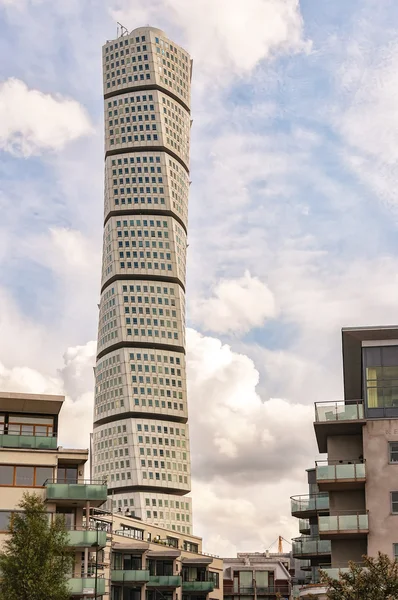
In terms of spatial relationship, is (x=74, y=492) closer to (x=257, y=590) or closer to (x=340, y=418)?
(x=340, y=418)

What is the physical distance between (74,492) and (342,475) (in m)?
15.8

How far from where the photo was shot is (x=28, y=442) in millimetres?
61062

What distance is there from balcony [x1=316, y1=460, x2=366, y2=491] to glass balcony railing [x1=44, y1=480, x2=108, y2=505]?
43.7 ft

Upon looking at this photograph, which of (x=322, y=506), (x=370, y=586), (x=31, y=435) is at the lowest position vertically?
(x=370, y=586)

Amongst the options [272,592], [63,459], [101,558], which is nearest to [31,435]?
[63,459]

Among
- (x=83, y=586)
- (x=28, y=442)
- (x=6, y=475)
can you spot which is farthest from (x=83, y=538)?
(x=28, y=442)

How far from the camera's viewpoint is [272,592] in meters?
144

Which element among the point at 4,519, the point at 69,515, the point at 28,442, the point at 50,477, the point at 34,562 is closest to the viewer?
the point at 34,562

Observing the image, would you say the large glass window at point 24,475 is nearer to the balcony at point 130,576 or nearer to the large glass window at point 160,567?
the balcony at point 130,576

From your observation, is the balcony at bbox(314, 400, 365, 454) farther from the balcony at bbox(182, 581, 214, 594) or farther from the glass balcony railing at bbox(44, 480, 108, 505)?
the balcony at bbox(182, 581, 214, 594)

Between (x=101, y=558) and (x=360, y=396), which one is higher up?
(x=360, y=396)

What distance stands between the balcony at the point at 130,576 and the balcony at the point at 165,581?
5840mm

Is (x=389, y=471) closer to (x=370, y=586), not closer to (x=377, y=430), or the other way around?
(x=377, y=430)

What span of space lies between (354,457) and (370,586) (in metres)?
16.2
